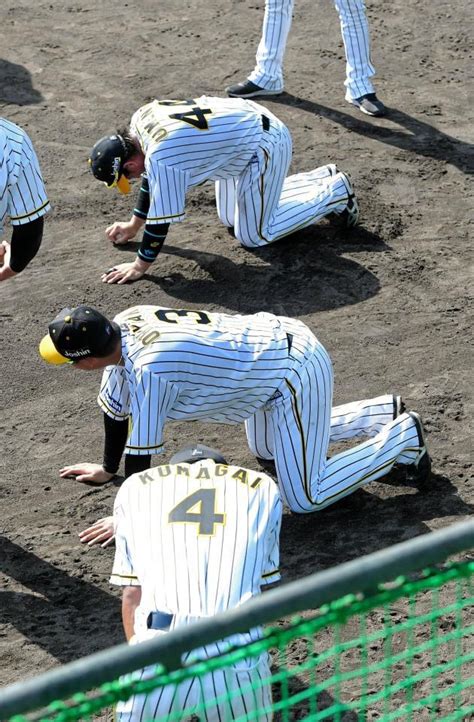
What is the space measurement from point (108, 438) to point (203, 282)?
215cm

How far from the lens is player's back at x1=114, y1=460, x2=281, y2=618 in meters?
3.66

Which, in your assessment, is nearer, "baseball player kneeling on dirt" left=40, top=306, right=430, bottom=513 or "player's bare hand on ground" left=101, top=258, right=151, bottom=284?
"baseball player kneeling on dirt" left=40, top=306, right=430, bottom=513

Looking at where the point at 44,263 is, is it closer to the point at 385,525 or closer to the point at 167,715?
the point at 385,525

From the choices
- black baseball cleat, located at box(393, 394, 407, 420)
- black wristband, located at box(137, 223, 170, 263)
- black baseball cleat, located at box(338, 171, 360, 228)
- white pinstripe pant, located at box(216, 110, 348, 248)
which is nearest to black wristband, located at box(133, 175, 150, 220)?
black wristband, located at box(137, 223, 170, 263)

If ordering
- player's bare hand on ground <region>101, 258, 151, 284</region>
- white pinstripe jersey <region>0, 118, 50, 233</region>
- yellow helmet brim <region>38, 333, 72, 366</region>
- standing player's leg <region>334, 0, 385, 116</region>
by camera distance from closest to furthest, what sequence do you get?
yellow helmet brim <region>38, 333, 72, 366</region>
white pinstripe jersey <region>0, 118, 50, 233</region>
player's bare hand on ground <region>101, 258, 151, 284</region>
standing player's leg <region>334, 0, 385, 116</region>

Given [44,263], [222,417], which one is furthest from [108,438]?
[44,263]

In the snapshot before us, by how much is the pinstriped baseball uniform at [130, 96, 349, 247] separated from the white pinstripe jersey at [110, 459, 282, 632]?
10.2ft

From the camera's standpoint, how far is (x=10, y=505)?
18.4ft

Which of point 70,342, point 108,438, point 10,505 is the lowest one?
point 10,505

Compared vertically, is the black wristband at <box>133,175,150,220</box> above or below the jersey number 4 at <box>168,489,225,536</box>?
below

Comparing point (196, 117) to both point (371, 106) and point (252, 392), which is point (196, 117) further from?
point (371, 106)

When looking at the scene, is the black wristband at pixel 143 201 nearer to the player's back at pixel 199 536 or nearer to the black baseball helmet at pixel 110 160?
the black baseball helmet at pixel 110 160

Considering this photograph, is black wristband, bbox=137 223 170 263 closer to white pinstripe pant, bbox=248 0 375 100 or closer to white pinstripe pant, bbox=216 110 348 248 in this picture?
white pinstripe pant, bbox=216 110 348 248

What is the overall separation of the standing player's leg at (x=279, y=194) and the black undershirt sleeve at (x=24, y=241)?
1788mm
